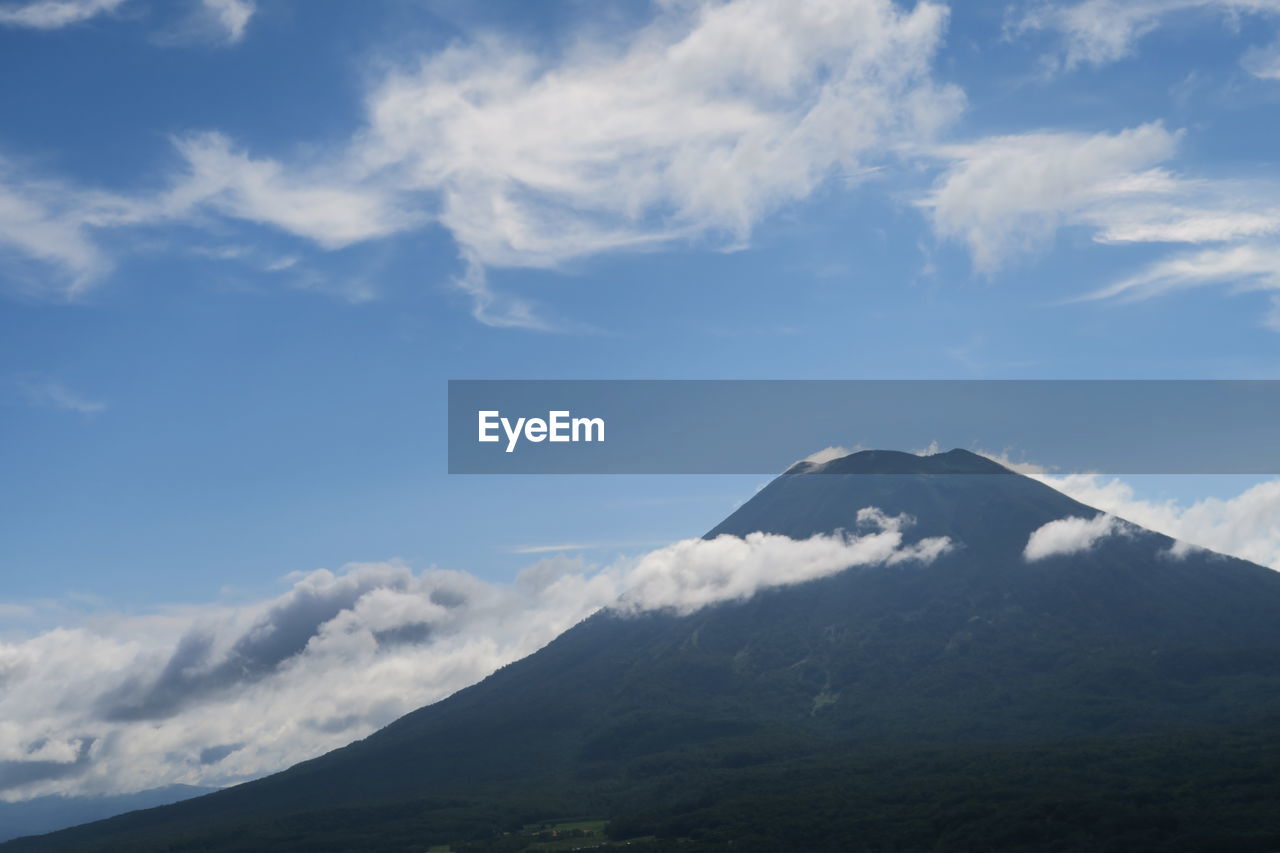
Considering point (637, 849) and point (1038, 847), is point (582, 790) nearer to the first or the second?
point (637, 849)

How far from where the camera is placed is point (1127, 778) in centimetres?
13988

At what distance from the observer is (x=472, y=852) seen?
5994 inches

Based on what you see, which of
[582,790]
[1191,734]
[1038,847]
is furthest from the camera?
[582,790]

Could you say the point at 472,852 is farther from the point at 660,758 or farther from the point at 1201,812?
the point at 1201,812

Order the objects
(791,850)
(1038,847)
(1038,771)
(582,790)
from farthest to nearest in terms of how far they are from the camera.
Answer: (582,790), (1038,771), (791,850), (1038,847)

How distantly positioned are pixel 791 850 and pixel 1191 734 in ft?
222

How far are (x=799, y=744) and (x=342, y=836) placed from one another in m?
76.3

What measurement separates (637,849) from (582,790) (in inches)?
1947

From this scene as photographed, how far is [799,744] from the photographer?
7579 inches

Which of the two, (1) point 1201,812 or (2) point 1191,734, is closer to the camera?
(1) point 1201,812

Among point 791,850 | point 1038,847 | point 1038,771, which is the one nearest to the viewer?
point 1038,847

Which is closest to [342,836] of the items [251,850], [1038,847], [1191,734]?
[251,850]

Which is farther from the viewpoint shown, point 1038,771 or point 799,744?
point 799,744

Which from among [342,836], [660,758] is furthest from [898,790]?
[342,836]
